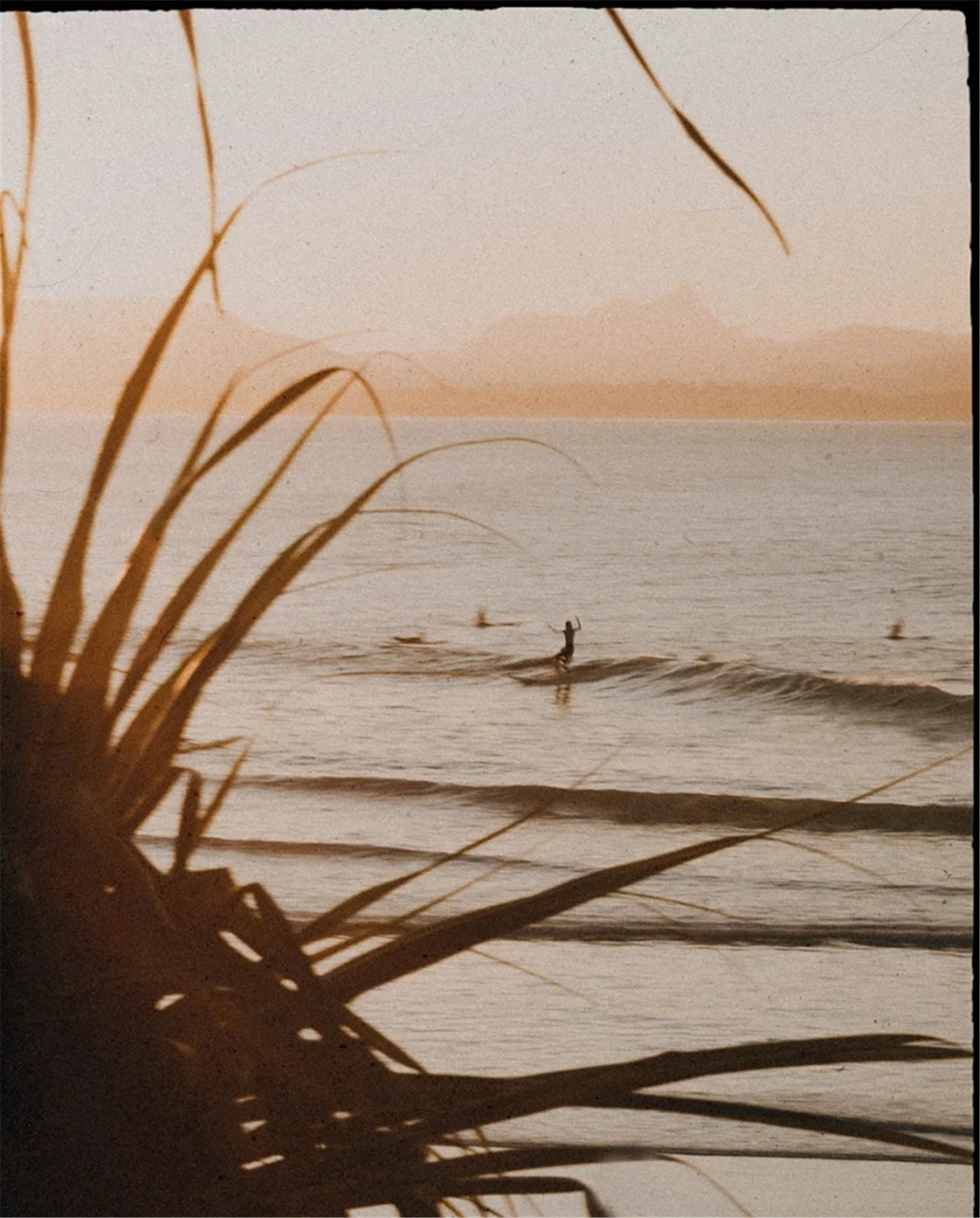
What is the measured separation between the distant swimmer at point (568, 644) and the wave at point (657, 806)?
4.7 inches

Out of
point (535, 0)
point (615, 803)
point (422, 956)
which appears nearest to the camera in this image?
point (422, 956)

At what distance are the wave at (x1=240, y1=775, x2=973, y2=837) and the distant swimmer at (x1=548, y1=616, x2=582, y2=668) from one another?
0.39 feet

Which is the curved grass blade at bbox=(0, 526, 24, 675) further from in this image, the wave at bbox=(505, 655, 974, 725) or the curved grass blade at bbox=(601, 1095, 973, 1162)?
the curved grass blade at bbox=(601, 1095, 973, 1162)

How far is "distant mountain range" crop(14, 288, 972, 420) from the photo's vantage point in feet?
3.53

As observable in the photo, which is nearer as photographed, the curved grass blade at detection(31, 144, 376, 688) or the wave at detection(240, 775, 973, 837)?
the curved grass blade at detection(31, 144, 376, 688)

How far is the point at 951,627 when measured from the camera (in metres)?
1.10

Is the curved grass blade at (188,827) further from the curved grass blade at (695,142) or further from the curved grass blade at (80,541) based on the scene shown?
the curved grass blade at (695,142)

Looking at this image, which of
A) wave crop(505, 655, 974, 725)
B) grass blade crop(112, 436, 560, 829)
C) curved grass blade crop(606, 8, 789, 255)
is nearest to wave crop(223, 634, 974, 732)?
wave crop(505, 655, 974, 725)

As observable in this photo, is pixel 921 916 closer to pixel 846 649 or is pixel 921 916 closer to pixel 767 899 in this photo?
pixel 767 899

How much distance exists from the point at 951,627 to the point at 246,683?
0.64m

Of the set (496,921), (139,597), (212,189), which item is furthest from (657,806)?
(212,189)

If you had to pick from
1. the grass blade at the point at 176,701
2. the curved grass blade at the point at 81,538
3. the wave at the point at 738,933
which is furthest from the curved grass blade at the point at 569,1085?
the curved grass blade at the point at 81,538

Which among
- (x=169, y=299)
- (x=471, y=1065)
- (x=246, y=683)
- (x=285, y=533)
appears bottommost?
(x=471, y=1065)

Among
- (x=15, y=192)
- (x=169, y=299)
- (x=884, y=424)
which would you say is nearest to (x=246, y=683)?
(x=169, y=299)
